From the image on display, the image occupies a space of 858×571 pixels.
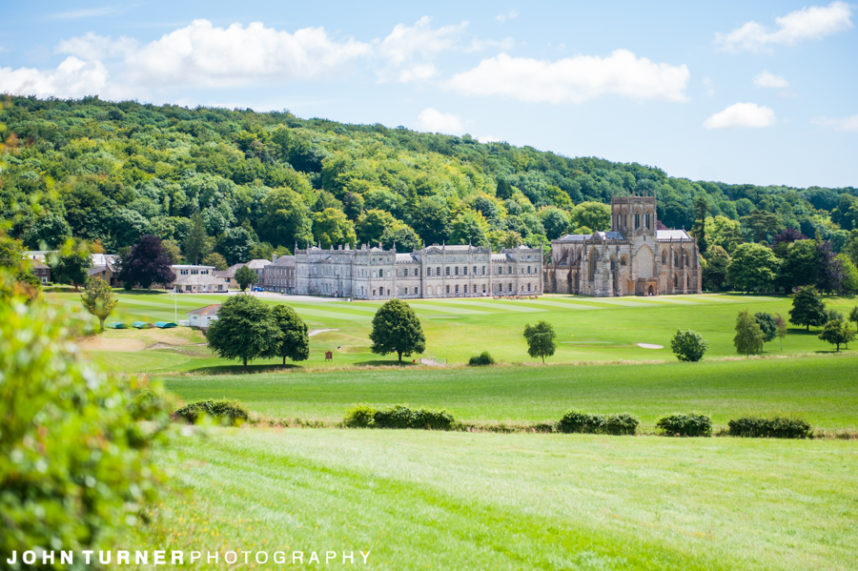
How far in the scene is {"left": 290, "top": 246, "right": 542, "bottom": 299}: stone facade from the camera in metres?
107

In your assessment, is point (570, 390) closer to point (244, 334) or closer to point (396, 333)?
point (396, 333)

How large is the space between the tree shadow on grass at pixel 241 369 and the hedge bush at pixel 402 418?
23.4m

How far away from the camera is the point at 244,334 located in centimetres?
5609

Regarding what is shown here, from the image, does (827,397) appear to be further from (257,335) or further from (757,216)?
(757,216)

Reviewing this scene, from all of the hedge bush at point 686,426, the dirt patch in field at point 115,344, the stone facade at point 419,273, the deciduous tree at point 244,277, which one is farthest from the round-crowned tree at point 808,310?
the deciduous tree at point 244,277

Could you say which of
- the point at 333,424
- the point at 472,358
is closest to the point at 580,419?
the point at 333,424

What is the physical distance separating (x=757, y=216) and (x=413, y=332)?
136063 millimetres

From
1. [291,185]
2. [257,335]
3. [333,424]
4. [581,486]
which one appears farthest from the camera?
[291,185]

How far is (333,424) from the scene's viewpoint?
103 ft

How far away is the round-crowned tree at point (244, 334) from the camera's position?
184 ft

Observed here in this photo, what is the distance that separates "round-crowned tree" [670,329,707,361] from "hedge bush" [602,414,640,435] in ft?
94.5

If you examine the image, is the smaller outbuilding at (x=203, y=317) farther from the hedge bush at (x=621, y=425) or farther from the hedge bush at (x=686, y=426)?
the hedge bush at (x=686, y=426)

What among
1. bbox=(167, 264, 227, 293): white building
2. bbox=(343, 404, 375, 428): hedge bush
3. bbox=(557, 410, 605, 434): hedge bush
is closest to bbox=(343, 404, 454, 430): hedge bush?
bbox=(343, 404, 375, 428): hedge bush

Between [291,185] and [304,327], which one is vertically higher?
[291,185]
